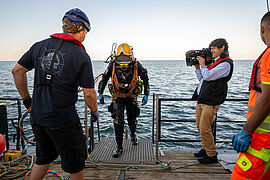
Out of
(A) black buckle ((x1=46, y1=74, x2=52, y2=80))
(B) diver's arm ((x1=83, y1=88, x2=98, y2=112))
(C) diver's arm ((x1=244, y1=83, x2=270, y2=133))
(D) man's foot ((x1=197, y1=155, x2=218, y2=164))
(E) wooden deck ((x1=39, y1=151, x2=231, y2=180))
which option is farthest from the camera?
(D) man's foot ((x1=197, y1=155, x2=218, y2=164))

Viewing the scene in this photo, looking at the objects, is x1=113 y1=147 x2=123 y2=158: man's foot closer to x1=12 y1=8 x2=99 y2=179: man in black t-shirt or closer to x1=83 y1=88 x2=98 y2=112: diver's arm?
x1=12 y1=8 x2=99 y2=179: man in black t-shirt

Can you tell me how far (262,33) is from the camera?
1708 mm

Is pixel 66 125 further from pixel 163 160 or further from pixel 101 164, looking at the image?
pixel 163 160

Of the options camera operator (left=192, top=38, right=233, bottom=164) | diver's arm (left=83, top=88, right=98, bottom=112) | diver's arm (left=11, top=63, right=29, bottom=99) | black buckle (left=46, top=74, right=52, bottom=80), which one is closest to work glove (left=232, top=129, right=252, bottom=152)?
diver's arm (left=83, top=88, right=98, bottom=112)

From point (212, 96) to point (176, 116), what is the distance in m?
9.23

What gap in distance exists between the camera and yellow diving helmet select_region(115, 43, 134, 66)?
12.0ft

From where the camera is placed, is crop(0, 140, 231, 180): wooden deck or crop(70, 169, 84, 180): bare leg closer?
crop(70, 169, 84, 180): bare leg

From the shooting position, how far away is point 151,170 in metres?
3.17

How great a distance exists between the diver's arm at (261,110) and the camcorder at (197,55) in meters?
2.14

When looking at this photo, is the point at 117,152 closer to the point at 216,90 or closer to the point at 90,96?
the point at 90,96

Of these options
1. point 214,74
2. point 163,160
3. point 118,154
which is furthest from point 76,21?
point 163,160

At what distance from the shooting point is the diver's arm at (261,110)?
1.44 meters

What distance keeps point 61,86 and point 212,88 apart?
261cm

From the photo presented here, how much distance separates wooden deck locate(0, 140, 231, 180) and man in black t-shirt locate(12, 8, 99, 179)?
1.09 metres
